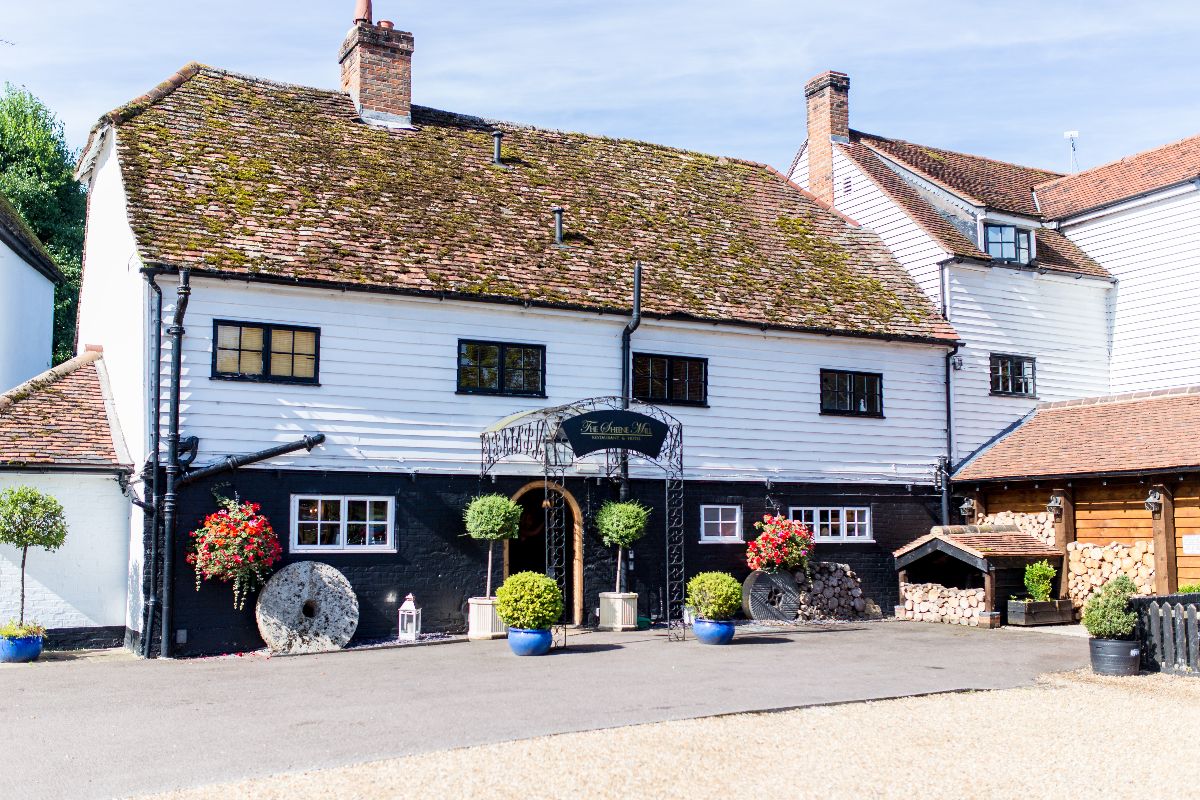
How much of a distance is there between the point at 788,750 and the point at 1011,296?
16.4 metres

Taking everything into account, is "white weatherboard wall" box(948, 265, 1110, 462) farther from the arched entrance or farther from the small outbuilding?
the arched entrance

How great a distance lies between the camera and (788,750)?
9.80 meters

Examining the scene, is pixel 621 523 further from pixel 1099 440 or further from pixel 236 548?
pixel 1099 440

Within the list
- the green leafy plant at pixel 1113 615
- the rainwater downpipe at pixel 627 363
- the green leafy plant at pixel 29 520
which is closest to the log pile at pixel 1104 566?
the green leafy plant at pixel 1113 615

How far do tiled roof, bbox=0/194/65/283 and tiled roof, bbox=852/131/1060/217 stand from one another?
1926cm

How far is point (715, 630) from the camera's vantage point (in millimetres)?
16859

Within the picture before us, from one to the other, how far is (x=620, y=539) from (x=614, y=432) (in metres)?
2.06

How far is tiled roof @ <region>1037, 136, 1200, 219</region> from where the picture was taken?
950 inches

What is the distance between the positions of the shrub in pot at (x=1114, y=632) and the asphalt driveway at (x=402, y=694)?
2.45 ft

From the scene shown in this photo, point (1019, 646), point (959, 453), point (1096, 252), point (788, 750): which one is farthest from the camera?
point (1096, 252)

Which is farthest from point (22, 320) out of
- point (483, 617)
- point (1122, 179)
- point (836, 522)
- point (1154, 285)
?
point (1122, 179)

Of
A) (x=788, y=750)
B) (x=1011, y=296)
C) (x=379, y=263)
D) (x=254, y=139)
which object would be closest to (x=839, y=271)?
(x=1011, y=296)

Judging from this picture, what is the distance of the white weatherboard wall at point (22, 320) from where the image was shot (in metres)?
25.3

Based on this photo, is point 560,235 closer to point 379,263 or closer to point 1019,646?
point 379,263
